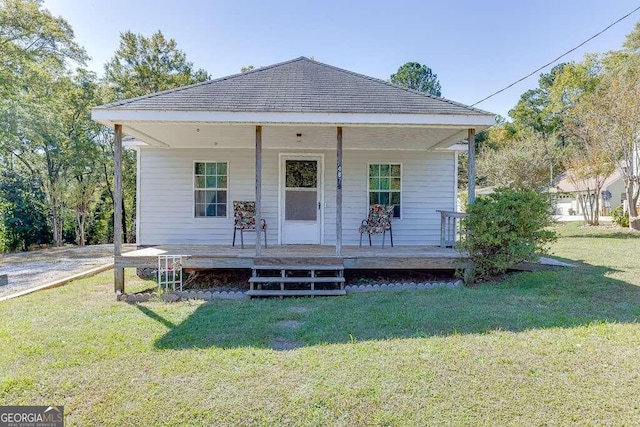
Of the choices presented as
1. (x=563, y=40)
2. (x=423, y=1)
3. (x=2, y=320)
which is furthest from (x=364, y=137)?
(x=563, y=40)

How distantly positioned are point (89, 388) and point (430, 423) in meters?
2.39

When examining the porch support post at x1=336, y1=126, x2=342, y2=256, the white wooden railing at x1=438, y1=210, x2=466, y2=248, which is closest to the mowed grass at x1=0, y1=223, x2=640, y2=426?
the porch support post at x1=336, y1=126, x2=342, y2=256

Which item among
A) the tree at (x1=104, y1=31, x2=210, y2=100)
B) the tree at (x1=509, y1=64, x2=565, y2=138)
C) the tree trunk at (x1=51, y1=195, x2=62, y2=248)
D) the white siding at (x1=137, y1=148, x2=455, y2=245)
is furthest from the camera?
the tree at (x1=509, y1=64, x2=565, y2=138)

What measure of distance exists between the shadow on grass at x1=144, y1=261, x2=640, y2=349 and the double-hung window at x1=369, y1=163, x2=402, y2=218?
303 centimetres

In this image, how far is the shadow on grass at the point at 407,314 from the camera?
388 cm

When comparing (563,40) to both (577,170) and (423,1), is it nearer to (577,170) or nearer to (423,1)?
(423,1)

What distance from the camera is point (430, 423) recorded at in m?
2.36

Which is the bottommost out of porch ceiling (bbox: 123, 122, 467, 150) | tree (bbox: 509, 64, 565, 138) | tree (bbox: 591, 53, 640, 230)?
porch ceiling (bbox: 123, 122, 467, 150)

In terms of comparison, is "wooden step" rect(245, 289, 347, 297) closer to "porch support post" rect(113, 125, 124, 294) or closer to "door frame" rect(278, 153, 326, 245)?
"porch support post" rect(113, 125, 124, 294)

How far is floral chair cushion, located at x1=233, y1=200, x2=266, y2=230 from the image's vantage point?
752 cm

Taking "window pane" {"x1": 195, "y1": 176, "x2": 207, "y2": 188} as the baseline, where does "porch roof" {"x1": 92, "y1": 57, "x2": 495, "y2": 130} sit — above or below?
above

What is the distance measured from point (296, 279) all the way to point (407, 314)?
1.89 meters

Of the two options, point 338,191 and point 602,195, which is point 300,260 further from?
point 602,195

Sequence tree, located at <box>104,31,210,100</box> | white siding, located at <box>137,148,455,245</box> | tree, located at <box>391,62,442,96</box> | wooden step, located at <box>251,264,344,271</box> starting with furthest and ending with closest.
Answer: tree, located at <box>391,62,442,96</box>, tree, located at <box>104,31,210,100</box>, white siding, located at <box>137,148,455,245</box>, wooden step, located at <box>251,264,344,271</box>
